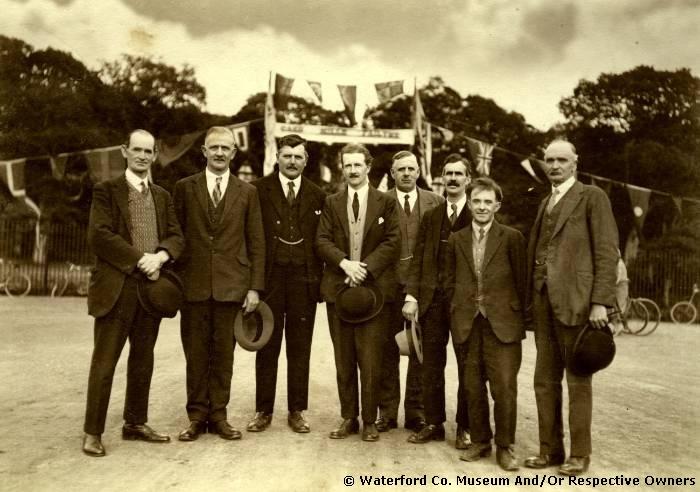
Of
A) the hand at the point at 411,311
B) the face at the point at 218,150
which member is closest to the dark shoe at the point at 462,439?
the hand at the point at 411,311

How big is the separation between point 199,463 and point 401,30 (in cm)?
535

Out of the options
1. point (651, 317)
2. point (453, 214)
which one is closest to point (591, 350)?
point (453, 214)

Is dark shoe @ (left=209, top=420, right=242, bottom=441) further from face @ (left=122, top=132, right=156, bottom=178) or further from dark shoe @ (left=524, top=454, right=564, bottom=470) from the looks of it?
dark shoe @ (left=524, top=454, right=564, bottom=470)

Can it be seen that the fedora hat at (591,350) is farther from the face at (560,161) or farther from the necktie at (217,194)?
the necktie at (217,194)

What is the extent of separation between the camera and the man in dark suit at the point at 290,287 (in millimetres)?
4844

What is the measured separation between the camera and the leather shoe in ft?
14.7

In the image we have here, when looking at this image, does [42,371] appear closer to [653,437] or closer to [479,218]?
[479,218]

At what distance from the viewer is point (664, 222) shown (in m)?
19.0

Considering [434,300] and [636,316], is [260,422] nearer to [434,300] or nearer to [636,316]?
[434,300]

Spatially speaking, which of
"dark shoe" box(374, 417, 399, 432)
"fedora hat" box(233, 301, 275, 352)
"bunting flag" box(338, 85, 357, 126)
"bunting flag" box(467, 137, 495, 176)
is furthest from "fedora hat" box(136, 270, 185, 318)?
"bunting flag" box(467, 137, 495, 176)

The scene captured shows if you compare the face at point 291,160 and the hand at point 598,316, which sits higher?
the face at point 291,160

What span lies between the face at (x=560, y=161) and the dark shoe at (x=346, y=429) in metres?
2.13

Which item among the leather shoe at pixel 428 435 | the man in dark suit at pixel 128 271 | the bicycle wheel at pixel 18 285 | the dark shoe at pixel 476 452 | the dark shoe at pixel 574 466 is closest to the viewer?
the dark shoe at pixel 574 466

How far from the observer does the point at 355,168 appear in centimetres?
473
